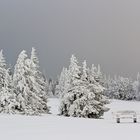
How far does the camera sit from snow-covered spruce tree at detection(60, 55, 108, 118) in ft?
148

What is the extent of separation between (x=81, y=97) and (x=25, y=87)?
734cm

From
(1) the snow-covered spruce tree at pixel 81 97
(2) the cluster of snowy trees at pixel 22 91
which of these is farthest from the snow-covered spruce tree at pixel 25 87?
(1) the snow-covered spruce tree at pixel 81 97

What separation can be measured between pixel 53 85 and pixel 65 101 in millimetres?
134273

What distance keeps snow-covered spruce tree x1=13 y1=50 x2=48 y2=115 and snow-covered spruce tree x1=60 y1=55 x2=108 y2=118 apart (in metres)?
4.23

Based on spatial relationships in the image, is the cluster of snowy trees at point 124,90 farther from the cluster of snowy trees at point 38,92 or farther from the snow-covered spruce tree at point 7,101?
the snow-covered spruce tree at point 7,101

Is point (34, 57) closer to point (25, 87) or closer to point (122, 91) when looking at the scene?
point (25, 87)

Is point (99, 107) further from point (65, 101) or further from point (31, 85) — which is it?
point (31, 85)

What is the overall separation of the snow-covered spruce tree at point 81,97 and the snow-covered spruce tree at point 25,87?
13.9 ft

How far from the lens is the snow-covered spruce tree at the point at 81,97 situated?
45.0m

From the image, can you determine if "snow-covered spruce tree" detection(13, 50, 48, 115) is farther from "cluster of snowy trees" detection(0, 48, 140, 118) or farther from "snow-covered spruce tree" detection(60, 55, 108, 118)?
"snow-covered spruce tree" detection(60, 55, 108, 118)

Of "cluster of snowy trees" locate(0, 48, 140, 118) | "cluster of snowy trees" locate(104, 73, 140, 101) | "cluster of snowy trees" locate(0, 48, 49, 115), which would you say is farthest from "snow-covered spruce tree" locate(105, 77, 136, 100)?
"cluster of snowy trees" locate(0, 48, 49, 115)

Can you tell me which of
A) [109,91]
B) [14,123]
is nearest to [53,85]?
[109,91]

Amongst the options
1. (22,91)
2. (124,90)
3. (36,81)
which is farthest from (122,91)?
(22,91)

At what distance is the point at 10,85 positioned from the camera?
143ft
